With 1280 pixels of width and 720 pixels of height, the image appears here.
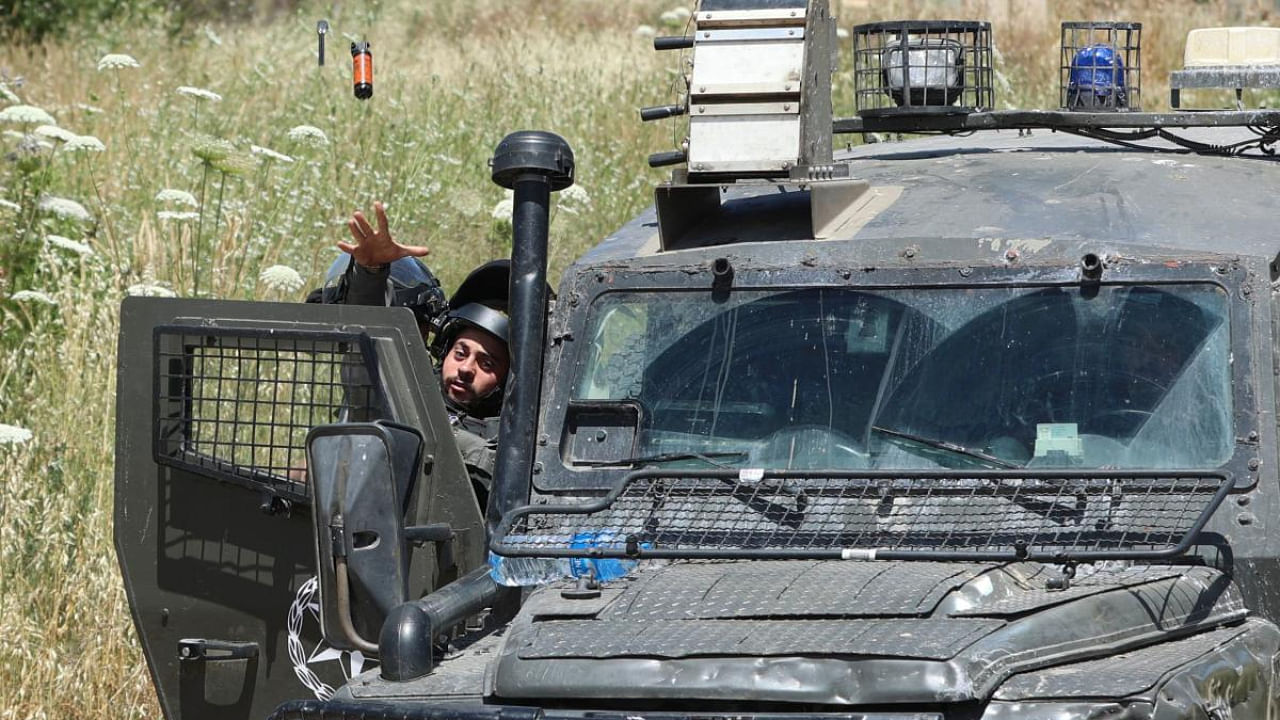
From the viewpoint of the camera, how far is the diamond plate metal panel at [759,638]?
3.42 m

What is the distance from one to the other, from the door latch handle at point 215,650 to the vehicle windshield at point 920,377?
3.10ft

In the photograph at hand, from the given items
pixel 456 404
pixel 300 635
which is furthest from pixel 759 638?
pixel 456 404

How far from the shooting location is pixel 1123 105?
5.83 metres

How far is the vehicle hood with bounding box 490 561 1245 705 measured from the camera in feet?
11.1

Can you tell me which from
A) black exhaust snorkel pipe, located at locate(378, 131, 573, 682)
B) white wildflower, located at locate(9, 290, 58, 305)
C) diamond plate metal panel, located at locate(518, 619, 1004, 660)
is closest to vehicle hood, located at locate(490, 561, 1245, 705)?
diamond plate metal panel, located at locate(518, 619, 1004, 660)

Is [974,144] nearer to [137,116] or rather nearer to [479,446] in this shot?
[479,446]

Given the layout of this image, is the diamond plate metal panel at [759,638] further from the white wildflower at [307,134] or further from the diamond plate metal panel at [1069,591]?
the white wildflower at [307,134]

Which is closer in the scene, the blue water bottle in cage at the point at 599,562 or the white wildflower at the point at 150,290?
the blue water bottle in cage at the point at 599,562

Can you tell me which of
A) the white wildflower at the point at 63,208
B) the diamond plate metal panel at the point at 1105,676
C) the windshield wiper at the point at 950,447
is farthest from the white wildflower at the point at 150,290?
the diamond plate metal panel at the point at 1105,676

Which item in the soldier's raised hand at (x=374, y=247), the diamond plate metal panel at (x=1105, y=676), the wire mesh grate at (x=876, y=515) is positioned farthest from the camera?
the soldier's raised hand at (x=374, y=247)

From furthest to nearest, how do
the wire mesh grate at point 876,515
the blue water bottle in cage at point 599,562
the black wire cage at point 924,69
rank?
the black wire cage at point 924,69
the blue water bottle in cage at point 599,562
the wire mesh grate at point 876,515

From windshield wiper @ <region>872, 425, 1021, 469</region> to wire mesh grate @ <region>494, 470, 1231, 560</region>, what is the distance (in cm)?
7

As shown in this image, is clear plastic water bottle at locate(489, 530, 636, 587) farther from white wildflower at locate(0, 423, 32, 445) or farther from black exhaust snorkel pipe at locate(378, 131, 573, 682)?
white wildflower at locate(0, 423, 32, 445)

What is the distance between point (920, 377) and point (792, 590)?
2.82ft
